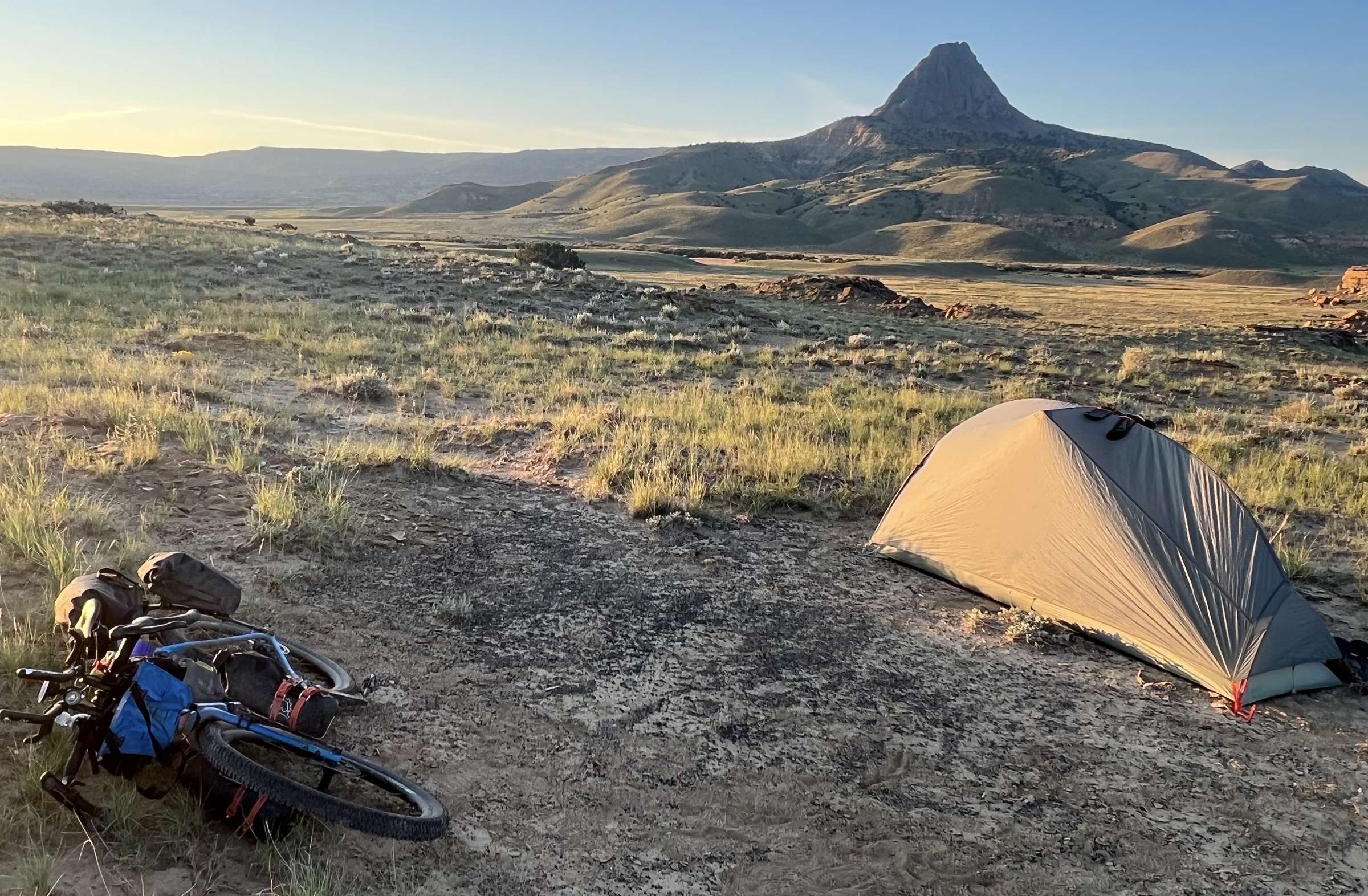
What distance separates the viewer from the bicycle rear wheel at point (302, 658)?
391 centimetres

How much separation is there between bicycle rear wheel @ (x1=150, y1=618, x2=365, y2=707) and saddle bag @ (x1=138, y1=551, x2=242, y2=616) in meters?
0.12

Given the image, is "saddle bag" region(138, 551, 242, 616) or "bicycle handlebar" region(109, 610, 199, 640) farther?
"saddle bag" region(138, 551, 242, 616)

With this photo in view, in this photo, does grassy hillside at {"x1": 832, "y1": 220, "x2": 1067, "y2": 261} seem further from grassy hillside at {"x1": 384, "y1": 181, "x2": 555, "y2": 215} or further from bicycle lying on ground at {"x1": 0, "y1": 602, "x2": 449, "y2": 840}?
bicycle lying on ground at {"x1": 0, "y1": 602, "x2": 449, "y2": 840}

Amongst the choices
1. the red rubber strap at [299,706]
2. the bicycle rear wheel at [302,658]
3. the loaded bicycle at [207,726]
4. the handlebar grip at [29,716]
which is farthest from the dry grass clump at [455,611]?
the handlebar grip at [29,716]

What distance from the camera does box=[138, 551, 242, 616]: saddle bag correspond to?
406 cm

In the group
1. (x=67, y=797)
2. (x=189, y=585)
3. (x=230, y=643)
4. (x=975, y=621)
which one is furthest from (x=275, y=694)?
(x=975, y=621)

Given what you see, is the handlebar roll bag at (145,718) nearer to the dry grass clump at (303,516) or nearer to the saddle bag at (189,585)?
the saddle bag at (189,585)

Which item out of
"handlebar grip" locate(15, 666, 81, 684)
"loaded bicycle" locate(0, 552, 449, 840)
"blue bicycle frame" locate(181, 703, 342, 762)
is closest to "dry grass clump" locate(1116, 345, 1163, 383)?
"loaded bicycle" locate(0, 552, 449, 840)

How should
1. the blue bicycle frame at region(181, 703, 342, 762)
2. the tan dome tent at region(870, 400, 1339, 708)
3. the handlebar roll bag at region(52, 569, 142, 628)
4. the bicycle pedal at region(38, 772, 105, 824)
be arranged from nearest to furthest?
the bicycle pedal at region(38, 772, 105, 824)
the blue bicycle frame at region(181, 703, 342, 762)
the handlebar roll bag at region(52, 569, 142, 628)
the tan dome tent at region(870, 400, 1339, 708)

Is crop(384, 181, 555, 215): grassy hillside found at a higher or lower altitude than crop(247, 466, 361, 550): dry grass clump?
higher

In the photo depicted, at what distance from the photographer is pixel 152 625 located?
3385 millimetres

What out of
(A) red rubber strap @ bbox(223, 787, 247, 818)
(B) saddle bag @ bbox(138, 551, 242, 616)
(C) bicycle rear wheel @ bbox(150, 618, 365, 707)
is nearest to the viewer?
(A) red rubber strap @ bbox(223, 787, 247, 818)

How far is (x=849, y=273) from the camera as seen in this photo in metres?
61.8

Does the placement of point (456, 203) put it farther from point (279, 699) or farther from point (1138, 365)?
point (279, 699)
